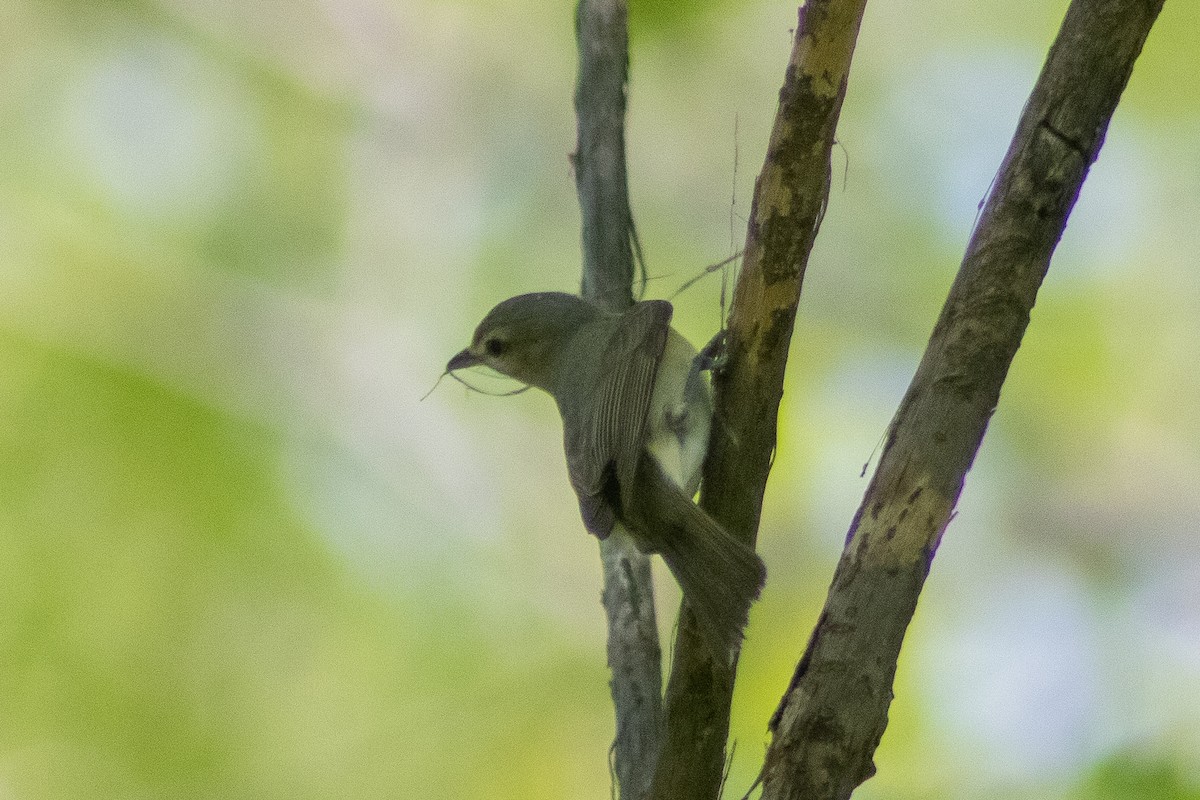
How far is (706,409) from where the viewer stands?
2.64m

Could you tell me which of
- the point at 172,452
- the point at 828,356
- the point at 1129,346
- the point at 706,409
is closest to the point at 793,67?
the point at 706,409

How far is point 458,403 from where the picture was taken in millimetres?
4043

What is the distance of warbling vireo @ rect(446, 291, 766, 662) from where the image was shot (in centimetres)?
240

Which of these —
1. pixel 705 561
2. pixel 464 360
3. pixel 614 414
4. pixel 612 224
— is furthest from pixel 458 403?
pixel 705 561

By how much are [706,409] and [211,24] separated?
104 inches

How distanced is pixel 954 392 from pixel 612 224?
145 centimetres

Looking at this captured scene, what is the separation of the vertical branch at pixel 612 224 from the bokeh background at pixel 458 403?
0.62m

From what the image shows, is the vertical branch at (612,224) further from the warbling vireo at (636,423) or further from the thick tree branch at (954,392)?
the thick tree branch at (954,392)

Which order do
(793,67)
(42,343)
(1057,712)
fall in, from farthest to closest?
(42,343) < (1057,712) < (793,67)

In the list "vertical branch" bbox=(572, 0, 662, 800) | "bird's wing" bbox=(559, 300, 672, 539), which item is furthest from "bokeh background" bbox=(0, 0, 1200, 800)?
"bird's wing" bbox=(559, 300, 672, 539)

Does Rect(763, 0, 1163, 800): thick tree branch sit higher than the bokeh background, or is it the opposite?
the bokeh background

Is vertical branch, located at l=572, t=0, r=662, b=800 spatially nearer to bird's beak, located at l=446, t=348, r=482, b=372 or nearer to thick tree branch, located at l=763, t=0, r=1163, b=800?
bird's beak, located at l=446, t=348, r=482, b=372

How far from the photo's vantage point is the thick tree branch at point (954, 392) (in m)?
1.86

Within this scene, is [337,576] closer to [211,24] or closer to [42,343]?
[42,343]
